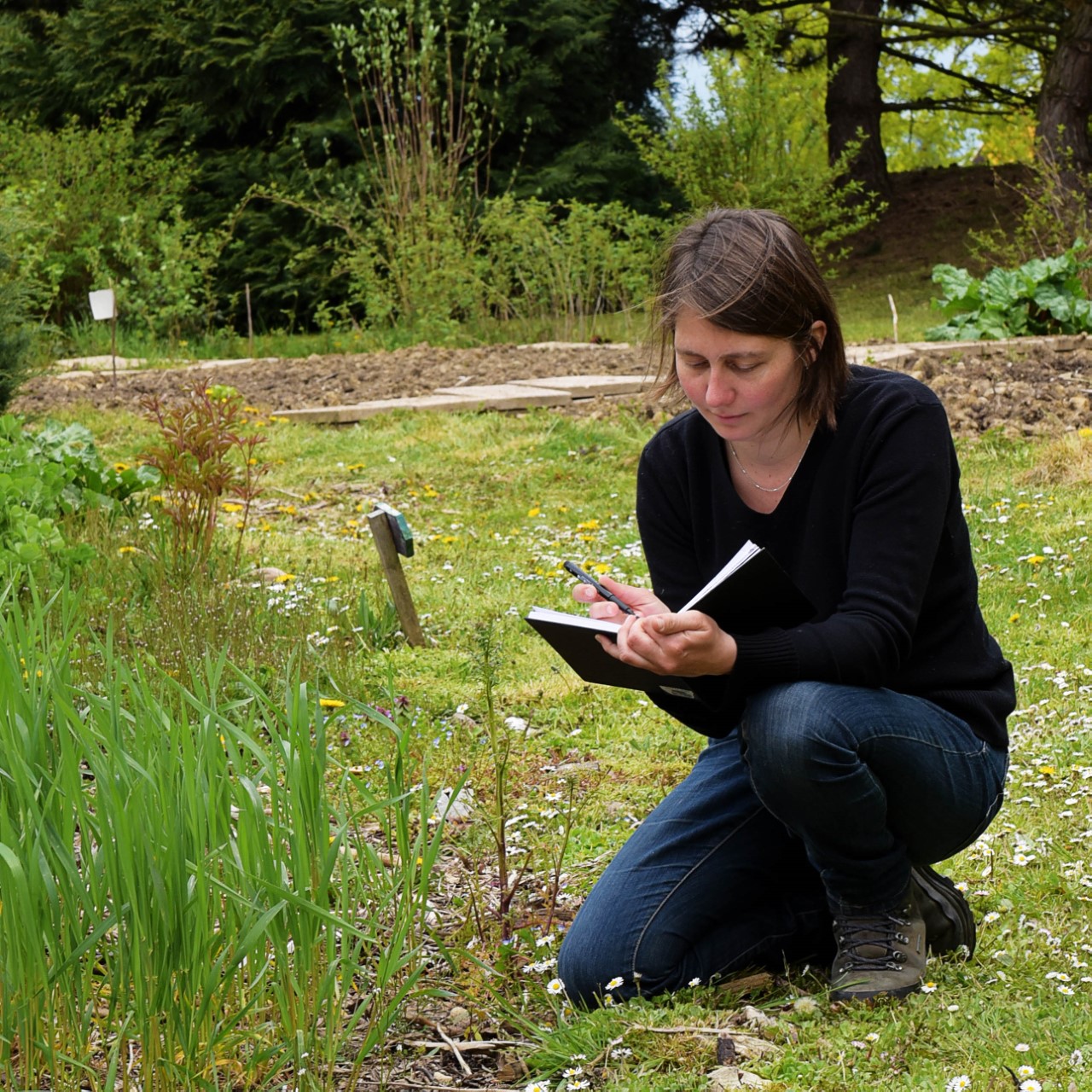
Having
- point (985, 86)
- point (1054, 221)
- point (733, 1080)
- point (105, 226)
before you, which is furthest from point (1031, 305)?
point (985, 86)

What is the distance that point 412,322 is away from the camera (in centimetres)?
1182

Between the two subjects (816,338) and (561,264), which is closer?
(816,338)

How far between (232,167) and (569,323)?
6.24 metres

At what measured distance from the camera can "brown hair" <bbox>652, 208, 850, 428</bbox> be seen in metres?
2.06

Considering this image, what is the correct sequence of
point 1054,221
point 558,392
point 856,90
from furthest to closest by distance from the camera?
1. point 856,90
2. point 1054,221
3. point 558,392

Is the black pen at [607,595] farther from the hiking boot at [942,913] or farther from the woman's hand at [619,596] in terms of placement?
the hiking boot at [942,913]

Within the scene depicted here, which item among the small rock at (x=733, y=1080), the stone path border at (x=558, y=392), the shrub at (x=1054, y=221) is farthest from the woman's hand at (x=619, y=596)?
the shrub at (x=1054, y=221)

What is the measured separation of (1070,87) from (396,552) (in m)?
11.9

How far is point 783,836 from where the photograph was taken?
94.1 inches

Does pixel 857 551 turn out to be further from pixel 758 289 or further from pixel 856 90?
pixel 856 90

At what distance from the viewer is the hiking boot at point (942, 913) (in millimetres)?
2168

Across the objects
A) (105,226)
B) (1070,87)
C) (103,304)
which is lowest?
(103,304)

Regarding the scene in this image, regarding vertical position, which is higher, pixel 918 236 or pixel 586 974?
pixel 918 236

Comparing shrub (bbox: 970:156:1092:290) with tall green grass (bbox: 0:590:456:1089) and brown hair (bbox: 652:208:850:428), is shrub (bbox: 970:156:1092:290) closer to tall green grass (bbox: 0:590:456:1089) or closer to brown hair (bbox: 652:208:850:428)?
brown hair (bbox: 652:208:850:428)
